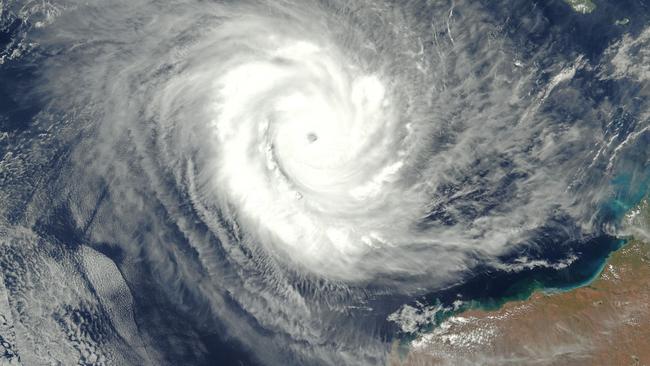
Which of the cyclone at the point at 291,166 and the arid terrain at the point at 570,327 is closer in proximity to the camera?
the arid terrain at the point at 570,327

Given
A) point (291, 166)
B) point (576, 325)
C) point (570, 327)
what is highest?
point (291, 166)

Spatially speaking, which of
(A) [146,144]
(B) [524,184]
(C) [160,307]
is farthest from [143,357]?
(B) [524,184]

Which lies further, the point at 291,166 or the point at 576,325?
the point at 291,166

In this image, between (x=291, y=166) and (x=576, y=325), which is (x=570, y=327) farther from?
(x=291, y=166)

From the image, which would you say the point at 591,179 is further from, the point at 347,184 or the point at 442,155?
the point at 347,184

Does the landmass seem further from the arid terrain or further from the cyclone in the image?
the cyclone

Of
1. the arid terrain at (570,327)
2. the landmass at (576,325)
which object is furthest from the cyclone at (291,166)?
the arid terrain at (570,327)

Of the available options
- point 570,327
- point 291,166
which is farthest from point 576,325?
Answer: point 291,166

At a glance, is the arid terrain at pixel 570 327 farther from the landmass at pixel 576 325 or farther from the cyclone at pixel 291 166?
Result: the cyclone at pixel 291 166
